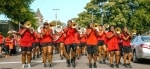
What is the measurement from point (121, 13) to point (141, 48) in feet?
192

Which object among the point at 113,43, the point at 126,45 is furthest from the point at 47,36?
the point at 126,45

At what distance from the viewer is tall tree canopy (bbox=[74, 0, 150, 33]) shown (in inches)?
3056

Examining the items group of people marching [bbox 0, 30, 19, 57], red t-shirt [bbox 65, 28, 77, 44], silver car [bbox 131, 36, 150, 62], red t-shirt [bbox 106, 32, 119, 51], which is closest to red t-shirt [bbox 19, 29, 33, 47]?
red t-shirt [bbox 65, 28, 77, 44]

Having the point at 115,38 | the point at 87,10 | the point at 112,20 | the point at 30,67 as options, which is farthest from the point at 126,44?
the point at 87,10

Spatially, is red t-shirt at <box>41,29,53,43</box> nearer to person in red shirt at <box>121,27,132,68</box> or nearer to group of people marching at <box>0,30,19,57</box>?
person in red shirt at <box>121,27,132,68</box>

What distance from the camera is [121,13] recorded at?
78438 millimetres

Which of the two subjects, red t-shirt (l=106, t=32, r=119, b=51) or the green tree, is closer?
red t-shirt (l=106, t=32, r=119, b=51)

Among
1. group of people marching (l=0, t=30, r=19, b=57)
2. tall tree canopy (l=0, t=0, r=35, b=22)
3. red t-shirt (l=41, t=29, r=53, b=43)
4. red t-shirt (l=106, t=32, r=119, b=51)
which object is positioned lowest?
group of people marching (l=0, t=30, r=19, b=57)

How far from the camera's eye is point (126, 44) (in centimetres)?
1895

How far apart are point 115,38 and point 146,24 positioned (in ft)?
202

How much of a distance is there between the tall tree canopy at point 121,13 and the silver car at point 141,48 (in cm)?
5355

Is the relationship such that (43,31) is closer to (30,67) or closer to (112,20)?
(30,67)

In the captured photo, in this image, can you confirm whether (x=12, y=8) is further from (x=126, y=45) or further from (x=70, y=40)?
(x=126, y=45)

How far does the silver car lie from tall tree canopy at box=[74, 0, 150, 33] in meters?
53.5
